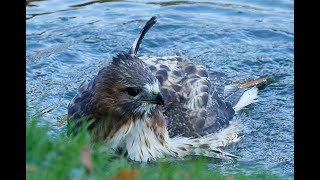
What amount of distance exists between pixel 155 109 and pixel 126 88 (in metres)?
0.54

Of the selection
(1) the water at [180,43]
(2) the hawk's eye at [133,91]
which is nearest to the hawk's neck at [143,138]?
(2) the hawk's eye at [133,91]

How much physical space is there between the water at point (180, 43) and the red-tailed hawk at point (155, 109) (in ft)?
1.77

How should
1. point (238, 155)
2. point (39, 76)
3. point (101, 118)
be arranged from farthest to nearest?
point (39, 76)
point (238, 155)
point (101, 118)

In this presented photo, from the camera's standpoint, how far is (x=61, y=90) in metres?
13.2

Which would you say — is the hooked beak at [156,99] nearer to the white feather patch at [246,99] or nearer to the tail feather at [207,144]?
the tail feather at [207,144]

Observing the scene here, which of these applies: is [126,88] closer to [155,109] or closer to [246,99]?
[155,109]

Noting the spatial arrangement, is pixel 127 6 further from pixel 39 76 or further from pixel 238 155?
pixel 238 155

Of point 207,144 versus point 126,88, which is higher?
point 126,88

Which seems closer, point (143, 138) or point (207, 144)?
point (143, 138)

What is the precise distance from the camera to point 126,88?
10.3 meters

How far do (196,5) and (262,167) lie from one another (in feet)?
21.0

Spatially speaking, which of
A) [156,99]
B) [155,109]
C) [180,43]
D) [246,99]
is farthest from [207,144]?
[180,43]

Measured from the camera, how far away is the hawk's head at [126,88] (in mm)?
10117
